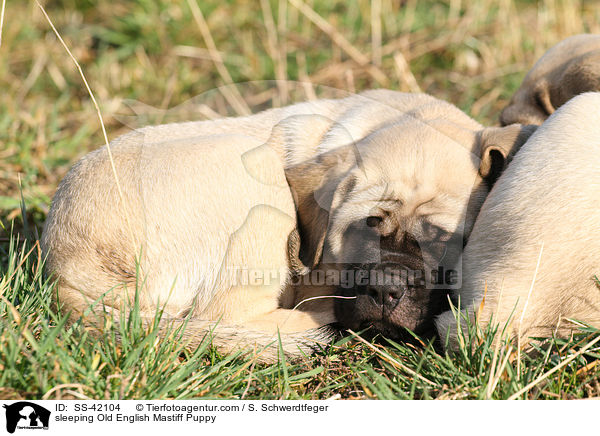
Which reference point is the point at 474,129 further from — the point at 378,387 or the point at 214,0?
the point at 214,0

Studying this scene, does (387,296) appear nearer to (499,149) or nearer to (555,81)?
(499,149)

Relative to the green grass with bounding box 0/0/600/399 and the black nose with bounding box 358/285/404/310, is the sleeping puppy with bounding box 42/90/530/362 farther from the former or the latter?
the green grass with bounding box 0/0/600/399

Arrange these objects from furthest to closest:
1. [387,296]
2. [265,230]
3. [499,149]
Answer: [265,230]
[499,149]
[387,296]

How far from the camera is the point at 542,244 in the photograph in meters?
2.98

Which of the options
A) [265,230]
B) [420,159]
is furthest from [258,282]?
[420,159]

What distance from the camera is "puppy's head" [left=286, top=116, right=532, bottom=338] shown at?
347cm

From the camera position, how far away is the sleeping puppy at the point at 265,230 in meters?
3.51

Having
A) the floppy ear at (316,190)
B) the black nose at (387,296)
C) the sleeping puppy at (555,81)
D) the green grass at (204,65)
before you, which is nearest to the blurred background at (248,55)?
the green grass at (204,65)

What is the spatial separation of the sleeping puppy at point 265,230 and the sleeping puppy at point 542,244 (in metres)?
0.31

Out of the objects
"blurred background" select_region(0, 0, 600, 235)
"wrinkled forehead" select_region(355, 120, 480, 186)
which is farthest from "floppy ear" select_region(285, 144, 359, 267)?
"blurred background" select_region(0, 0, 600, 235)

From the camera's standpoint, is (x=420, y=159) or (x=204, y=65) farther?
(x=204, y=65)

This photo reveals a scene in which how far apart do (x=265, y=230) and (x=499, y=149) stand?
147cm
